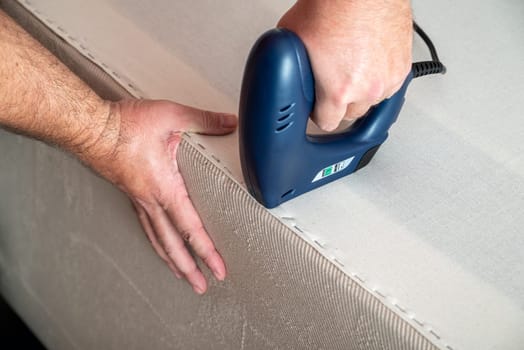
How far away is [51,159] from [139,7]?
0.69 feet

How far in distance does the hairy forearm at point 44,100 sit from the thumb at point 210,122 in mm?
75

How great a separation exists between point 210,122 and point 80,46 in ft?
0.55

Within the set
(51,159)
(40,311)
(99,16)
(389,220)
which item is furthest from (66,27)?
(40,311)

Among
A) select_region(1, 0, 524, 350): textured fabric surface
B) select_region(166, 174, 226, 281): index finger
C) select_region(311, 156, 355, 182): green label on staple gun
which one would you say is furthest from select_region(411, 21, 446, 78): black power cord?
select_region(166, 174, 226, 281): index finger

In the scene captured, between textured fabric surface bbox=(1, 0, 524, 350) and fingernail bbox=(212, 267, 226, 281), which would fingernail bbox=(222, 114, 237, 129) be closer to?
textured fabric surface bbox=(1, 0, 524, 350)

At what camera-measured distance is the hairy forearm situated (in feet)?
1.58

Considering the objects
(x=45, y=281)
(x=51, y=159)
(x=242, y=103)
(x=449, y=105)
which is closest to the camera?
(x=242, y=103)

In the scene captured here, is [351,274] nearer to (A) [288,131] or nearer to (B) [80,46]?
(A) [288,131]

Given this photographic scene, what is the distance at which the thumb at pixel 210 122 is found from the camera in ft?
1.67

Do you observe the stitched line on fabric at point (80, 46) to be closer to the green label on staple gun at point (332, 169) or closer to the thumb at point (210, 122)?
the thumb at point (210, 122)

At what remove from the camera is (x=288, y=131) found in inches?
16.7

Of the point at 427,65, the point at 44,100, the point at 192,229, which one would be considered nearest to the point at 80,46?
the point at 44,100

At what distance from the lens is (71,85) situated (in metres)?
0.52

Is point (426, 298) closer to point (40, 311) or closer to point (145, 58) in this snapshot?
point (145, 58)
